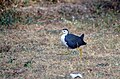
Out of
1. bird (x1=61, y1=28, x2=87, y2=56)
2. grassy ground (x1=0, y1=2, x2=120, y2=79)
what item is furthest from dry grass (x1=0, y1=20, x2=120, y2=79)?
bird (x1=61, y1=28, x2=87, y2=56)

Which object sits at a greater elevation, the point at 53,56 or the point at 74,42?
the point at 74,42

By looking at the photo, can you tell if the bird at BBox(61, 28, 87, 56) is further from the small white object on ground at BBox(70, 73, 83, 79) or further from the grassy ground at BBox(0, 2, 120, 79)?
the small white object on ground at BBox(70, 73, 83, 79)

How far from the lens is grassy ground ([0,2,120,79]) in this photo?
9984mm

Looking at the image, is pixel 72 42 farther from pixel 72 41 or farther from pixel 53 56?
pixel 53 56

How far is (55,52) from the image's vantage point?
40.0 feet

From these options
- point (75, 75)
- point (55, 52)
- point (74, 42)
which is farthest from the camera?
point (55, 52)

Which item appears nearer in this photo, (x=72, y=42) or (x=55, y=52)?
(x=72, y=42)

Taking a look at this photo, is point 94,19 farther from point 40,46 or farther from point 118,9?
point 40,46

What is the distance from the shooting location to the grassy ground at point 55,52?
9.98m

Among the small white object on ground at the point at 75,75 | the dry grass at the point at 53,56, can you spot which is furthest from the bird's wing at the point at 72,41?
the small white object on ground at the point at 75,75

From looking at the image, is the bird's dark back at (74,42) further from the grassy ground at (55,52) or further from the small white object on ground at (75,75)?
the small white object on ground at (75,75)

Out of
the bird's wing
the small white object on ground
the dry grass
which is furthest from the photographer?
the bird's wing

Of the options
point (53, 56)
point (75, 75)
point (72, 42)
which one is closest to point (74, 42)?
point (72, 42)

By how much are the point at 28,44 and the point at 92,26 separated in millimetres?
3538
